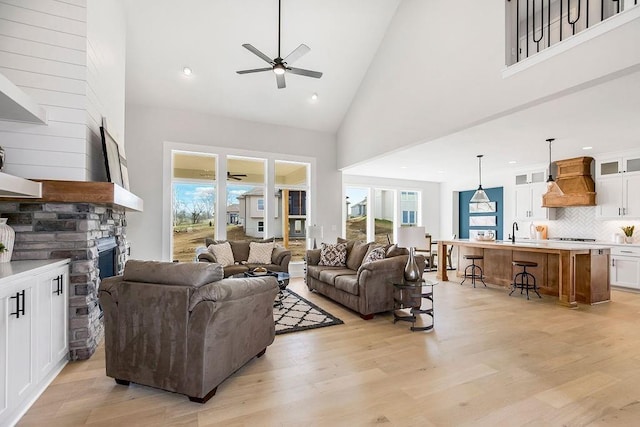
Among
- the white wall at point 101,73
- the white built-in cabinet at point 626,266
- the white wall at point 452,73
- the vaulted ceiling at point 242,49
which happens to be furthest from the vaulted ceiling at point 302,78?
the white built-in cabinet at point 626,266

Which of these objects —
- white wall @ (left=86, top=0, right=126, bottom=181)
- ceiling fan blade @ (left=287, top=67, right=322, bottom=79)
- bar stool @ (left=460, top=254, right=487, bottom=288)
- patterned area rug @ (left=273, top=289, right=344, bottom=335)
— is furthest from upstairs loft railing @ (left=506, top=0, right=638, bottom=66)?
white wall @ (left=86, top=0, right=126, bottom=181)

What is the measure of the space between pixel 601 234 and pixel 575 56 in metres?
5.14

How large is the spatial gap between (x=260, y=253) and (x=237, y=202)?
160cm

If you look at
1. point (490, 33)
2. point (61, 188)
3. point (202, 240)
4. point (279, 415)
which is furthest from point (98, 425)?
point (490, 33)

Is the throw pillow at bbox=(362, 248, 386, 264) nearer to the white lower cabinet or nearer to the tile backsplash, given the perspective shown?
the white lower cabinet

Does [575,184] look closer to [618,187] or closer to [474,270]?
[618,187]

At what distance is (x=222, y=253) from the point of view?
5848 mm

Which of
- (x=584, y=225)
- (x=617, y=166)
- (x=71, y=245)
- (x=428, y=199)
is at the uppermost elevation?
(x=617, y=166)

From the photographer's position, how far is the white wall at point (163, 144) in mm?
6125

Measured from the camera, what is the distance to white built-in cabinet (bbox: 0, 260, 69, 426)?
1.89 m

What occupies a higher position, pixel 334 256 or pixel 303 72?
pixel 303 72

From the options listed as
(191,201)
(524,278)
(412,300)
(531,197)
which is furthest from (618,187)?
(191,201)

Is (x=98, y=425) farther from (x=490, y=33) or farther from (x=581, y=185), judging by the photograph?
(x=581, y=185)

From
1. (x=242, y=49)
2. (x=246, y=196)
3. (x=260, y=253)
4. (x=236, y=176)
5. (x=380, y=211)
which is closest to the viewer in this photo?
(x=242, y=49)
